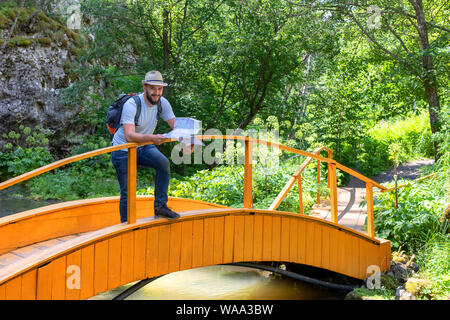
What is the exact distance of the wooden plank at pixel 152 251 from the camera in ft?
14.1

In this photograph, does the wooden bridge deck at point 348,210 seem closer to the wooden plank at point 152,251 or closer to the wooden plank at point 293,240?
the wooden plank at point 293,240

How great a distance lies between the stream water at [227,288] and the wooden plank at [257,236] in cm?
223

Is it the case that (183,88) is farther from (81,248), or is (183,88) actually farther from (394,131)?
(81,248)

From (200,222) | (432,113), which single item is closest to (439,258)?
(200,222)

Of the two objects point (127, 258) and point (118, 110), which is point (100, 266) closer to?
point (127, 258)

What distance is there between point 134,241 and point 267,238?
183 cm

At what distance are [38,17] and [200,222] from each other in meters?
12.7

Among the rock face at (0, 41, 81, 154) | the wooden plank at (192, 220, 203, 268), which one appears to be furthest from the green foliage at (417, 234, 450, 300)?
the rock face at (0, 41, 81, 154)

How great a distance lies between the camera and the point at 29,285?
335 centimetres

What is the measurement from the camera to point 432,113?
37.7 feet

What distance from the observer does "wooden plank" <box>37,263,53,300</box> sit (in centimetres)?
343

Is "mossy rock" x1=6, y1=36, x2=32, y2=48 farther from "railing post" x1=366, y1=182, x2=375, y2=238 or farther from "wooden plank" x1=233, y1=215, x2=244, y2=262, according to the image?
"railing post" x1=366, y1=182, x2=375, y2=238

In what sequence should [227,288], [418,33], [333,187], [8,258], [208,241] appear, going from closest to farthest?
[8,258]
[208,241]
[333,187]
[227,288]
[418,33]

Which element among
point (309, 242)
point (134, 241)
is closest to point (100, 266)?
point (134, 241)
